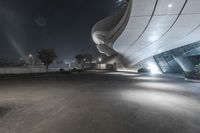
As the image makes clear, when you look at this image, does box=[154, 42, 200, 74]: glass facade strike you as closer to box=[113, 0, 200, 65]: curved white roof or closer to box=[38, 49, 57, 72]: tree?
box=[113, 0, 200, 65]: curved white roof

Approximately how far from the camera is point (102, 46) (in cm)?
5428

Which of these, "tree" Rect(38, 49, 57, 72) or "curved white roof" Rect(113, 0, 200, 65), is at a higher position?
"curved white roof" Rect(113, 0, 200, 65)

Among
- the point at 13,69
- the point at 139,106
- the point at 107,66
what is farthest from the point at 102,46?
the point at 139,106

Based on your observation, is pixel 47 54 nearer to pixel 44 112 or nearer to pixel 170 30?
pixel 170 30

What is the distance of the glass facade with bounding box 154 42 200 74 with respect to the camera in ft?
77.9

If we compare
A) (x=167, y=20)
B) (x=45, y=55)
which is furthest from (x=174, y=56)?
(x=45, y=55)

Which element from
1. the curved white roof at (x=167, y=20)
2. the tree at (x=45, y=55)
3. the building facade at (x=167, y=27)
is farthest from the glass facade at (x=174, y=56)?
the tree at (x=45, y=55)

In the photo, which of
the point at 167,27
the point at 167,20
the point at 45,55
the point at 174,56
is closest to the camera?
the point at 167,20

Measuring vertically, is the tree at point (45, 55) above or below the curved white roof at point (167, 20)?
below

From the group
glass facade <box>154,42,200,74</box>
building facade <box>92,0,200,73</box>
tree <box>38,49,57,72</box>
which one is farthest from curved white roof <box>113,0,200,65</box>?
tree <box>38,49,57,72</box>

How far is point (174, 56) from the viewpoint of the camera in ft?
88.1

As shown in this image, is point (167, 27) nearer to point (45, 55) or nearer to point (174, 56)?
point (174, 56)

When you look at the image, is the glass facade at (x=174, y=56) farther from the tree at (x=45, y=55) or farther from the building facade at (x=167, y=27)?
the tree at (x=45, y=55)

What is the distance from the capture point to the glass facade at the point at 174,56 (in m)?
23.7
